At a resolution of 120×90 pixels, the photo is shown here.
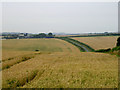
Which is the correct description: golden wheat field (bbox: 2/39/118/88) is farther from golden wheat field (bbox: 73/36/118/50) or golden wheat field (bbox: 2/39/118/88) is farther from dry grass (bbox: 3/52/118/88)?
golden wheat field (bbox: 73/36/118/50)

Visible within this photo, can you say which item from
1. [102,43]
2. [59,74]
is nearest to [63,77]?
[59,74]

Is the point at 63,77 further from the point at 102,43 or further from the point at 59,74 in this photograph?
the point at 102,43

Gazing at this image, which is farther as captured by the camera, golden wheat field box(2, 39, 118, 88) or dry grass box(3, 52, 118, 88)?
golden wheat field box(2, 39, 118, 88)

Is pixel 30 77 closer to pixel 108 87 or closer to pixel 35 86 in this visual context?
pixel 35 86

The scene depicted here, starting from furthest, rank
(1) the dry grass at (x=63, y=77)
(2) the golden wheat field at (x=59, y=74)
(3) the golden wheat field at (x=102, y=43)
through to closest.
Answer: (3) the golden wheat field at (x=102, y=43)
(2) the golden wheat field at (x=59, y=74)
(1) the dry grass at (x=63, y=77)

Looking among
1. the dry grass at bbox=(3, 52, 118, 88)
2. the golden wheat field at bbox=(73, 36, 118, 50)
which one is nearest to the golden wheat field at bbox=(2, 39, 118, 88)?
the dry grass at bbox=(3, 52, 118, 88)

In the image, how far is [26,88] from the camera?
7.09 m

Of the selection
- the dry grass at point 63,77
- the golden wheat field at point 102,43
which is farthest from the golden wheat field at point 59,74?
the golden wheat field at point 102,43

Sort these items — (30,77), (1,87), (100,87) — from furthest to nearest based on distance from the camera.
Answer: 1. (30,77)
2. (1,87)
3. (100,87)

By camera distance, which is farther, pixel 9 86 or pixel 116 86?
pixel 9 86

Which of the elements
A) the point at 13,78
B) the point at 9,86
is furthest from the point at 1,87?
the point at 13,78

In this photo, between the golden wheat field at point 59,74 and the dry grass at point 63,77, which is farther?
the golden wheat field at point 59,74

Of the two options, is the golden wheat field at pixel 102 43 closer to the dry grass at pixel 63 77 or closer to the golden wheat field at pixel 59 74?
the golden wheat field at pixel 59 74

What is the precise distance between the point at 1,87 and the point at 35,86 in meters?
2.12
